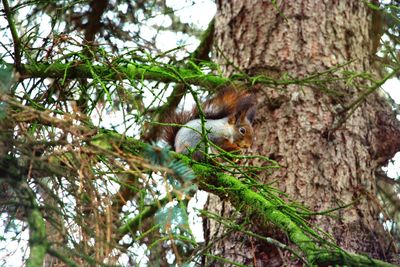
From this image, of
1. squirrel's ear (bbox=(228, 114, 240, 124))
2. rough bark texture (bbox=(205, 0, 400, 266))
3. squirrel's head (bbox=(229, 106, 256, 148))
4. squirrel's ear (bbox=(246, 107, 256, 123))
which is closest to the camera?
rough bark texture (bbox=(205, 0, 400, 266))

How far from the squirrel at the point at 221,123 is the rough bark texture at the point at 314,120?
0.10 m

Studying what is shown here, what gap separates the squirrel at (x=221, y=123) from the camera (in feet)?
8.19

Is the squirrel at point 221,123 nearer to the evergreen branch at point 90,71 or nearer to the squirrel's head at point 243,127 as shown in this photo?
the squirrel's head at point 243,127

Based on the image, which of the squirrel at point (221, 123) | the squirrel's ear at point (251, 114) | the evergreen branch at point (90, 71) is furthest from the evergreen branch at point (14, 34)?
the squirrel's ear at point (251, 114)

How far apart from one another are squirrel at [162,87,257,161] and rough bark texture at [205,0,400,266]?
0.34ft

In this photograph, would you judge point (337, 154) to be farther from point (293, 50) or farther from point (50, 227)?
point (50, 227)

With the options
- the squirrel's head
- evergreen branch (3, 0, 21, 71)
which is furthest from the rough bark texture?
evergreen branch (3, 0, 21, 71)

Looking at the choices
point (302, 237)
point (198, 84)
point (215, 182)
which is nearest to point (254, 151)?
point (198, 84)

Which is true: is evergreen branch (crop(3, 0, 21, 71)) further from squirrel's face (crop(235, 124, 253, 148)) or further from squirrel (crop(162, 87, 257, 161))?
squirrel's face (crop(235, 124, 253, 148))

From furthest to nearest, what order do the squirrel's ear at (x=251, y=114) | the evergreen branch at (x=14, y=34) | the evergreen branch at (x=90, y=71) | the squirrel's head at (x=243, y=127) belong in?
the squirrel's head at (x=243, y=127) → the squirrel's ear at (x=251, y=114) → the evergreen branch at (x=90, y=71) → the evergreen branch at (x=14, y=34)

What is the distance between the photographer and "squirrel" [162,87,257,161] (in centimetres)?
250

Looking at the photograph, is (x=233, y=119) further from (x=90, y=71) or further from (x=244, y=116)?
(x=90, y=71)

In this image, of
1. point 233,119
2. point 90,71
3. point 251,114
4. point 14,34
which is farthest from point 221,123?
point 14,34

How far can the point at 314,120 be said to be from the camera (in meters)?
2.39
